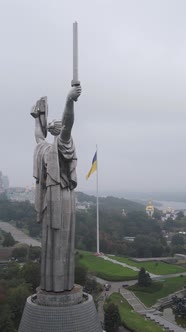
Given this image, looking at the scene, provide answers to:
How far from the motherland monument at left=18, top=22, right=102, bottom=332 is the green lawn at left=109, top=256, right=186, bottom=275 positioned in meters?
31.7

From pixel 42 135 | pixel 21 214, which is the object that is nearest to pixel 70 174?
pixel 42 135

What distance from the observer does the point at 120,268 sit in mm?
41188

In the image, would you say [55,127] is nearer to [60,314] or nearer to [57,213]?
[57,213]

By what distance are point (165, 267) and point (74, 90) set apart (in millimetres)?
36987

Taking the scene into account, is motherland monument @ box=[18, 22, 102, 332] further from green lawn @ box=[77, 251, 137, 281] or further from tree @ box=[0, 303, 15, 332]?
green lawn @ box=[77, 251, 137, 281]

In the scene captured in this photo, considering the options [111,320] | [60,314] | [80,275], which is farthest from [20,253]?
[60,314]

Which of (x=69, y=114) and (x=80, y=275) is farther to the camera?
(x=80, y=275)

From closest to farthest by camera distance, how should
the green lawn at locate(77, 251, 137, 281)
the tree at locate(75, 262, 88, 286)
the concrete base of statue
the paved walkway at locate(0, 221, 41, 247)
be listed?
1. the concrete base of statue
2. the tree at locate(75, 262, 88, 286)
3. the green lawn at locate(77, 251, 137, 281)
4. the paved walkway at locate(0, 221, 41, 247)

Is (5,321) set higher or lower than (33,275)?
lower

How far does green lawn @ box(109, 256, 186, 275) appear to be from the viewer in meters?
41.6

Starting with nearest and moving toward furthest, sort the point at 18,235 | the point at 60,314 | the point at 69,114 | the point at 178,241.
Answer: the point at 60,314
the point at 69,114
the point at 178,241
the point at 18,235

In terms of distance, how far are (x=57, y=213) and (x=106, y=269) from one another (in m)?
31.1

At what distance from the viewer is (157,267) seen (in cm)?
4378

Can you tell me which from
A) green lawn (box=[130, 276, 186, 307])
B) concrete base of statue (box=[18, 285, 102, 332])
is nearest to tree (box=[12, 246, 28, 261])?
green lawn (box=[130, 276, 186, 307])
